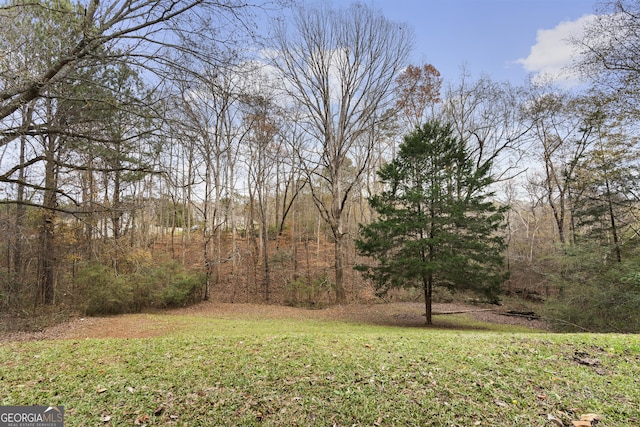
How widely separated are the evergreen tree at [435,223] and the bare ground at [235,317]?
199cm

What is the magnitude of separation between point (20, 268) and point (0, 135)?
851cm

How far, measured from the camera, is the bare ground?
307 inches

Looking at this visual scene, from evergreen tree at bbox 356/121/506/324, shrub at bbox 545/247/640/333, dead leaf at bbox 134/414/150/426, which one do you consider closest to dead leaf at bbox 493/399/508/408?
dead leaf at bbox 134/414/150/426

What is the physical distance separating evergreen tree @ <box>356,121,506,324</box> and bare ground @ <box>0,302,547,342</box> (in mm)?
1991

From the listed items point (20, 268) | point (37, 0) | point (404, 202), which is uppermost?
point (37, 0)

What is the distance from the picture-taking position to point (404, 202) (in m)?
11.6

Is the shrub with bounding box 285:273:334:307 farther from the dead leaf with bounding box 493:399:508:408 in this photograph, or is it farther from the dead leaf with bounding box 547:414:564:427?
the dead leaf with bounding box 547:414:564:427

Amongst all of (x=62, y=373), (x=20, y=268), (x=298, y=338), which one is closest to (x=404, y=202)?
(x=298, y=338)

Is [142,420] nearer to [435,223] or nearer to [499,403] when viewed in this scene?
[499,403]

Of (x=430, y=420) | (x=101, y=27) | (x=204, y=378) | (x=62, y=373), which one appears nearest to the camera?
(x=430, y=420)

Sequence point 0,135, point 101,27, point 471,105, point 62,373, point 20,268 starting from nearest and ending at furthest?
point 62,373, point 101,27, point 0,135, point 20,268, point 471,105

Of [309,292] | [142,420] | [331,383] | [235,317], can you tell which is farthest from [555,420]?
[309,292]

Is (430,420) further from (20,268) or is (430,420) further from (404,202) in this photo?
(20,268)

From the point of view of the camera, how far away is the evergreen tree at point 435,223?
10.8m
